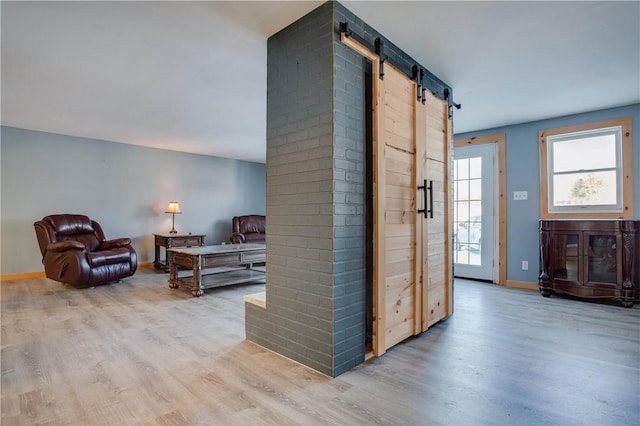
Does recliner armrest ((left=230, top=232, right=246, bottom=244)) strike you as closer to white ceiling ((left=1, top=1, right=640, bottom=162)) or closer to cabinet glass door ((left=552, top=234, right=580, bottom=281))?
white ceiling ((left=1, top=1, right=640, bottom=162))

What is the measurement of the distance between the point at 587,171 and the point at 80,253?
6.77 m

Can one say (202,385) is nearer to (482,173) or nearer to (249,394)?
(249,394)

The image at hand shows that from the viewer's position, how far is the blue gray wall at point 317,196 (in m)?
2.04

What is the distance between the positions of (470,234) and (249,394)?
4.30 metres

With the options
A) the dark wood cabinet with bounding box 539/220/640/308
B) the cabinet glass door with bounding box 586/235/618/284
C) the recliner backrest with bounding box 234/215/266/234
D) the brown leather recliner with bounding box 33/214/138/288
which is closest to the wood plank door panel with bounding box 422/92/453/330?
the dark wood cabinet with bounding box 539/220/640/308

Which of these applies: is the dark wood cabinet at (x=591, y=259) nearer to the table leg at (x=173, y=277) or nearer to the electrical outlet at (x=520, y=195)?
the electrical outlet at (x=520, y=195)

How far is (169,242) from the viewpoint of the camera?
579 cm

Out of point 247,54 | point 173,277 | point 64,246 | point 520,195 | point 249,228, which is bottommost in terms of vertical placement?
point 173,277

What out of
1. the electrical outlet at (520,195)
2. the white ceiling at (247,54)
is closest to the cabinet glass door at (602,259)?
the electrical outlet at (520,195)

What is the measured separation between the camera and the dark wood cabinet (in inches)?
141

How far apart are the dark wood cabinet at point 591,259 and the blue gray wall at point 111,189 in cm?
619

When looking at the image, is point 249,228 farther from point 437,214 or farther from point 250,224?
point 437,214

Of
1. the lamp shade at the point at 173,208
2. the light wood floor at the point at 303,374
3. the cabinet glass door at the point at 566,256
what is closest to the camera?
the light wood floor at the point at 303,374

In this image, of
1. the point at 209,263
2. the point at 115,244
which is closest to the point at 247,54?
the point at 209,263
